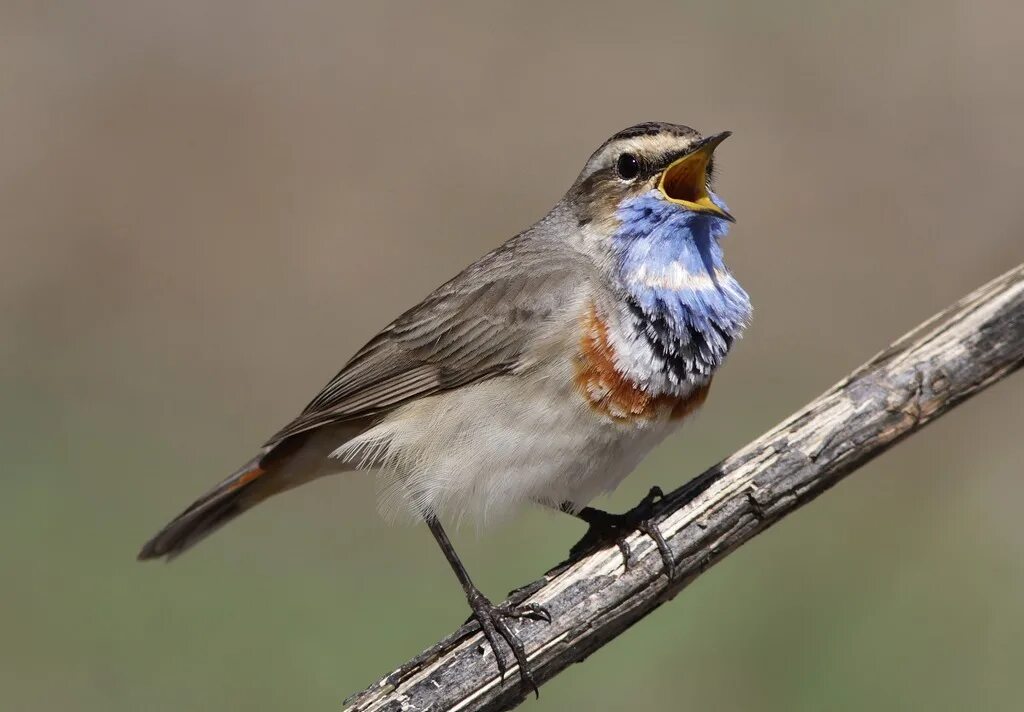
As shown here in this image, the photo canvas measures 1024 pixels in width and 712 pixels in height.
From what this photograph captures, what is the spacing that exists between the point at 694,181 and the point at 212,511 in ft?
10.1

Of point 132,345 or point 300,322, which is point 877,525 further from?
point 132,345

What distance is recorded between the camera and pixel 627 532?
244 inches

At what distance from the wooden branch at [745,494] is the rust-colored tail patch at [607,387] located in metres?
0.42

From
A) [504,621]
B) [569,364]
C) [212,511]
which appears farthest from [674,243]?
[212,511]

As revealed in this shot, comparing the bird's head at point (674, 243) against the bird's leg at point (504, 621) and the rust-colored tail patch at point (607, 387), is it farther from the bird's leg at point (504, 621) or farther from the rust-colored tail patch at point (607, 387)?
the bird's leg at point (504, 621)

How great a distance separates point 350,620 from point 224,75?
801cm

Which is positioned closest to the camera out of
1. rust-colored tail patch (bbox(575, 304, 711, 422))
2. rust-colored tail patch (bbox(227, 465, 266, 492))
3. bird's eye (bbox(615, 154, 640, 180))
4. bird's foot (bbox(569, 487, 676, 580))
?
bird's foot (bbox(569, 487, 676, 580))

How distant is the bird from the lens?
621 centimetres

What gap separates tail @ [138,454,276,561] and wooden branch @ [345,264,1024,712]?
5.89 ft

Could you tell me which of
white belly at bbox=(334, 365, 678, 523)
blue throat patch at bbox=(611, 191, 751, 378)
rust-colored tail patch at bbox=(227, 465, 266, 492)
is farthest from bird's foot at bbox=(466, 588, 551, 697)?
rust-colored tail patch at bbox=(227, 465, 266, 492)

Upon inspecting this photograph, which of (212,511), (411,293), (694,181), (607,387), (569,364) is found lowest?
(607,387)

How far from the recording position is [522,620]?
235 inches

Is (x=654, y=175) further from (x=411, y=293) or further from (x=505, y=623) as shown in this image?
(x=411, y=293)

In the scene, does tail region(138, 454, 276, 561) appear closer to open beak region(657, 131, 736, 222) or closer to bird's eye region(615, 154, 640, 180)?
bird's eye region(615, 154, 640, 180)
